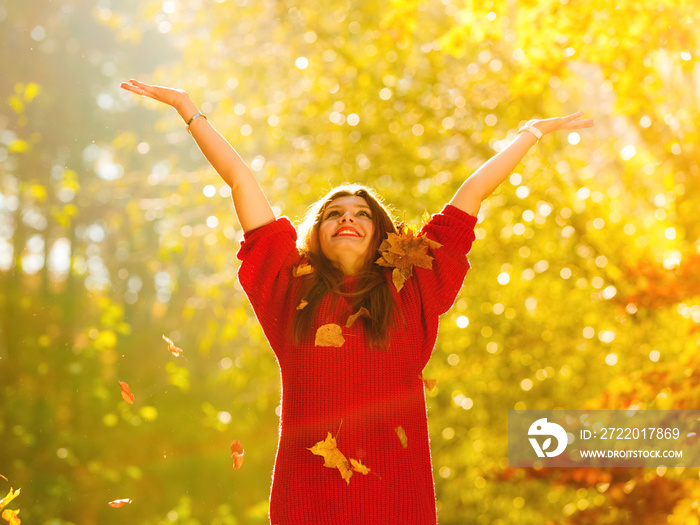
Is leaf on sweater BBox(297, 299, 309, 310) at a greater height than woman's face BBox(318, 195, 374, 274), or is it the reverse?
woman's face BBox(318, 195, 374, 274)

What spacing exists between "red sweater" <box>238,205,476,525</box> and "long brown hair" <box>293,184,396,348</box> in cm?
3

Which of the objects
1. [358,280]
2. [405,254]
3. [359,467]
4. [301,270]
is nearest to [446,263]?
[405,254]

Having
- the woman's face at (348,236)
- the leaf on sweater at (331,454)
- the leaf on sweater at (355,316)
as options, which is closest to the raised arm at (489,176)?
the woman's face at (348,236)

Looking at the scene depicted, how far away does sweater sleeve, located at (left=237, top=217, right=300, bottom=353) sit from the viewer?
192 cm

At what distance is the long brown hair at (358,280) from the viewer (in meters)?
1.83

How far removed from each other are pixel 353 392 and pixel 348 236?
0.45 meters

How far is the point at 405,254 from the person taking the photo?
1979 mm

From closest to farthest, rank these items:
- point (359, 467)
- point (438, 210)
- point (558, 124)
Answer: point (359, 467) → point (558, 124) → point (438, 210)

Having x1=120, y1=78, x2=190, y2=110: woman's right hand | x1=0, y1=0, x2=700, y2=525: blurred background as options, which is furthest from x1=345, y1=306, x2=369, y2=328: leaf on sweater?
x1=0, y1=0, x2=700, y2=525: blurred background

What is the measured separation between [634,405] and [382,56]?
2967 mm

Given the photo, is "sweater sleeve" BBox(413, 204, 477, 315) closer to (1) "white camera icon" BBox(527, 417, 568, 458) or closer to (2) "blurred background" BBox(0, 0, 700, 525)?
(2) "blurred background" BBox(0, 0, 700, 525)

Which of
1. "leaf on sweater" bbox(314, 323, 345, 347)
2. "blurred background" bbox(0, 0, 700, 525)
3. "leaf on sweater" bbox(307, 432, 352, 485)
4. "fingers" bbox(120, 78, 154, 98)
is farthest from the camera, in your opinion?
"blurred background" bbox(0, 0, 700, 525)

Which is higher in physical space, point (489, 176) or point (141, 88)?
point (141, 88)

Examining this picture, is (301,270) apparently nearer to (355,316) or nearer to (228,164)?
(355,316)
